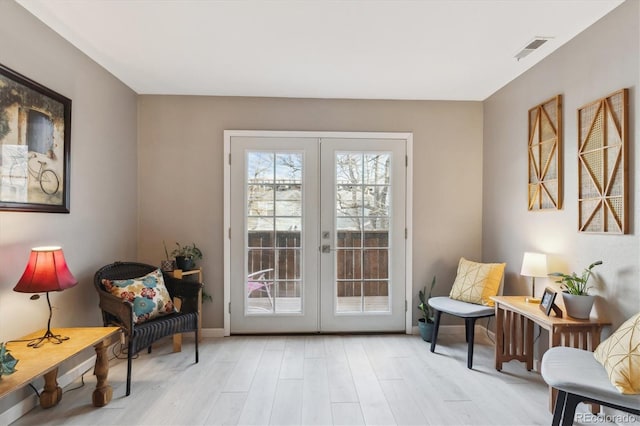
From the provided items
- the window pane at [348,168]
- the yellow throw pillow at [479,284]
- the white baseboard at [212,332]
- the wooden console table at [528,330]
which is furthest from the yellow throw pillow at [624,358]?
the white baseboard at [212,332]

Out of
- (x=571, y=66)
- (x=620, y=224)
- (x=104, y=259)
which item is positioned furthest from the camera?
(x=104, y=259)

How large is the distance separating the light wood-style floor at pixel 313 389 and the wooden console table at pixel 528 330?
0.14 meters

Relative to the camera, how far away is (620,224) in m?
2.07

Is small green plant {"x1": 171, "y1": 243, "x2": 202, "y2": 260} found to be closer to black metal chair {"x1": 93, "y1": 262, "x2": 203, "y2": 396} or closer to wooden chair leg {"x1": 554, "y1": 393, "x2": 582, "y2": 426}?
black metal chair {"x1": 93, "y1": 262, "x2": 203, "y2": 396}

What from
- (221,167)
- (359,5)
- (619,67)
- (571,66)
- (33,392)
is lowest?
(33,392)

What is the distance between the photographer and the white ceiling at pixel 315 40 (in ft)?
6.90

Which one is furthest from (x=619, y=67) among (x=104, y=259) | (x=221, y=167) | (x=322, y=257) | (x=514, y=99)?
(x=104, y=259)

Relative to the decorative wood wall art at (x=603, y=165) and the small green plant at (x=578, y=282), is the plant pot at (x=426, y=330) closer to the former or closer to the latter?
the small green plant at (x=578, y=282)

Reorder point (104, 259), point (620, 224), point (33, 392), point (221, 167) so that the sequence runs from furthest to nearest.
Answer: point (221, 167), point (104, 259), point (33, 392), point (620, 224)

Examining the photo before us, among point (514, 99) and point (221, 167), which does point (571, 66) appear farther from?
point (221, 167)

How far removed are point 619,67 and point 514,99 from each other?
3.65 feet

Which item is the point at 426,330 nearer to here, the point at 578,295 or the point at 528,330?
the point at 528,330

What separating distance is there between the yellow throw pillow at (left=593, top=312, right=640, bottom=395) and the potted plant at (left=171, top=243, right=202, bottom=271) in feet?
10.2

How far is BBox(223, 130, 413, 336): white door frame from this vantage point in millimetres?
3607
